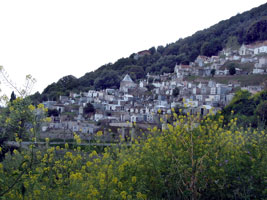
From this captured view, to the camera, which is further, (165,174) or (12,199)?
(165,174)

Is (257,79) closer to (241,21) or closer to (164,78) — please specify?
(164,78)

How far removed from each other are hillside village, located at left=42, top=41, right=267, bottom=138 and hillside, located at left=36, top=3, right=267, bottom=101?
6.56 metres

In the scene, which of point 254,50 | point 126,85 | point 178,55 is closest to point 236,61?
point 254,50

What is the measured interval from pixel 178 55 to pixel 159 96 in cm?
3175

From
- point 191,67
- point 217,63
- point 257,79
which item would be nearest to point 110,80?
point 191,67

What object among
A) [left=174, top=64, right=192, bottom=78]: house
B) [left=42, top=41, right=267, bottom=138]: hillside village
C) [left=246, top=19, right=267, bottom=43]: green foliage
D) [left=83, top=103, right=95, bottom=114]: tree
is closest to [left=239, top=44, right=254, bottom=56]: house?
[left=42, top=41, right=267, bottom=138]: hillside village

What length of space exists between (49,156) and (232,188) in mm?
2550

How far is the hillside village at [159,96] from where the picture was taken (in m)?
34.5

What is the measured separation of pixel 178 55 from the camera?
237 ft

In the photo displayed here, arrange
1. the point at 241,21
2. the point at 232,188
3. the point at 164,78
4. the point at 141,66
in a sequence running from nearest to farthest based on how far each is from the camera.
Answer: the point at 232,188 → the point at 164,78 → the point at 141,66 → the point at 241,21

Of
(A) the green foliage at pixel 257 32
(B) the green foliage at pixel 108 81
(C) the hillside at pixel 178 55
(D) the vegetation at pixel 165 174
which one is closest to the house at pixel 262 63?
(C) the hillside at pixel 178 55

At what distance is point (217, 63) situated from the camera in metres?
54.0

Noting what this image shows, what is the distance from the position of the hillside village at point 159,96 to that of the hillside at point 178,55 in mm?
6558

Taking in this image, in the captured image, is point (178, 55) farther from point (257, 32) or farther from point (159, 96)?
point (159, 96)
